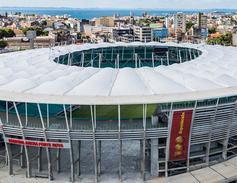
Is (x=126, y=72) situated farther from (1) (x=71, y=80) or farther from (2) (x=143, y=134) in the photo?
(2) (x=143, y=134)

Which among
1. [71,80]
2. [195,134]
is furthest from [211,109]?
[71,80]

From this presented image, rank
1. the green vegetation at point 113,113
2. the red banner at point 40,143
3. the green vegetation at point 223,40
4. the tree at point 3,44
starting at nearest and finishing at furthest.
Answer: the red banner at point 40,143 < the green vegetation at point 113,113 < the tree at point 3,44 < the green vegetation at point 223,40

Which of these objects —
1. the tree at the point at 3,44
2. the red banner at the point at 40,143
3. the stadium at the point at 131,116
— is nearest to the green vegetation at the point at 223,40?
the tree at the point at 3,44

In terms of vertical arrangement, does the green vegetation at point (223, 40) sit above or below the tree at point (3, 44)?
Result: below

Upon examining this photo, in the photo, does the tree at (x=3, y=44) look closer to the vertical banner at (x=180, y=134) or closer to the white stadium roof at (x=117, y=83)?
the white stadium roof at (x=117, y=83)

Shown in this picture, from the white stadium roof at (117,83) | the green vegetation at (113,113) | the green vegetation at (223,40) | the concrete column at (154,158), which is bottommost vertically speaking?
the green vegetation at (223,40)

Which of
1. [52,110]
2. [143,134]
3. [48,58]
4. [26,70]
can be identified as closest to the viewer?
[143,134]

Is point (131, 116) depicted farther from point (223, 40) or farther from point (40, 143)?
point (223, 40)
